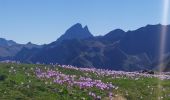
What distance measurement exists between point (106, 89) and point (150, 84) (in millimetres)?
7328

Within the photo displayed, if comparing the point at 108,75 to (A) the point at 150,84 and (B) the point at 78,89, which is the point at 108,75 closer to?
(A) the point at 150,84

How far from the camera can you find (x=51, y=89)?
28.5 metres

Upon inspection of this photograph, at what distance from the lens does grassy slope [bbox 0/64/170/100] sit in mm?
26688

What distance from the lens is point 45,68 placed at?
123 feet

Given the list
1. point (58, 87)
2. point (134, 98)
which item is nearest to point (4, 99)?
point (58, 87)

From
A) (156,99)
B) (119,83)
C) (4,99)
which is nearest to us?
(4,99)

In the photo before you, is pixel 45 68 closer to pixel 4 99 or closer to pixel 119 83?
pixel 119 83

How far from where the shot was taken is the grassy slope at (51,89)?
26.7m

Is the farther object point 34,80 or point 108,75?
point 108,75

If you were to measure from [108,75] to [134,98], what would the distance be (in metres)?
10.1

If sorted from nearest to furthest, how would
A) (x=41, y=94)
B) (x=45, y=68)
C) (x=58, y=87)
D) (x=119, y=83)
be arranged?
1. (x=41, y=94)
2. (x=58, y=87)
3. (x=119, y=83)
4. (x=45, y=68)

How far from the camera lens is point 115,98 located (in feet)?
96.4

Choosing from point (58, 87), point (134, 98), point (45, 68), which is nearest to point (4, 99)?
point (58, 87)

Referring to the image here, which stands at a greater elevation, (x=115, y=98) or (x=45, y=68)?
(x=45, y=68)
